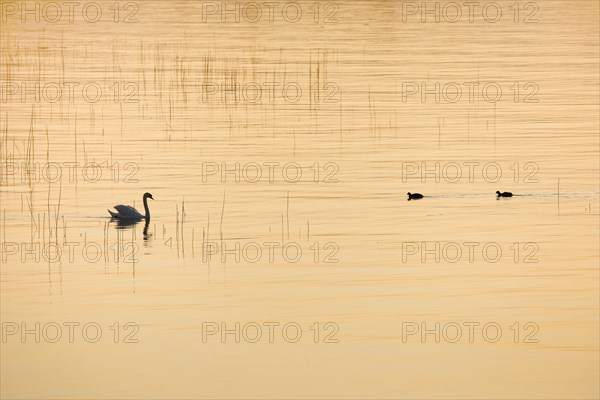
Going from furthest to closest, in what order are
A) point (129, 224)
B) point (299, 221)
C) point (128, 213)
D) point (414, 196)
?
1. point (414, 196)
2. point (128, 213)
3. point (129, 224)
4. point (299, 221)

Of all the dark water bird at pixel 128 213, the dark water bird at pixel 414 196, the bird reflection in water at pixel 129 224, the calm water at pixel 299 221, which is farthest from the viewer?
the dark water bird at pixel 414 196

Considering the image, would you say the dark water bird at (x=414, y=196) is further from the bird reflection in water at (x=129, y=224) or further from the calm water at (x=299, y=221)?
the bird reflection in water at (x=129, y=224)

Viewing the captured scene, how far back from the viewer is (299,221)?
59.7 feet

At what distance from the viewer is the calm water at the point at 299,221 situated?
12.4 metres

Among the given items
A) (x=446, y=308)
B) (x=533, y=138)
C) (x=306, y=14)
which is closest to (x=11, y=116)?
(x=533, y=138)

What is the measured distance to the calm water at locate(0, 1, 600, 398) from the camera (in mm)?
12406

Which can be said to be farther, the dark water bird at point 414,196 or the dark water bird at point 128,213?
the dark water bird at point 414,196

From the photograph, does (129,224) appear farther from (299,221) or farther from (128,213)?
(299,221)

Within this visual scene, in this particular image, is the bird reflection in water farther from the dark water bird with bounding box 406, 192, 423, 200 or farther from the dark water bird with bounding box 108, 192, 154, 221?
the dark water bird with bounding box 406, 192, 423, 200

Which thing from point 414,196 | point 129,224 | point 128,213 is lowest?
point 129,224

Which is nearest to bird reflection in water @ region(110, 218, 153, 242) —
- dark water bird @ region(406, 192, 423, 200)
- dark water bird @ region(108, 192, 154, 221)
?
dark water bird @ region(108, 192, 154, 221)

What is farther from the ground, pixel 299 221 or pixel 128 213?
pixel 128 213

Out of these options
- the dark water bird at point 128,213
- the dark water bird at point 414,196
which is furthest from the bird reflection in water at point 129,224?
the dark water bird at point 414,196

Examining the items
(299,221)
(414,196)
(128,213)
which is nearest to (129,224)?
(128,213)
